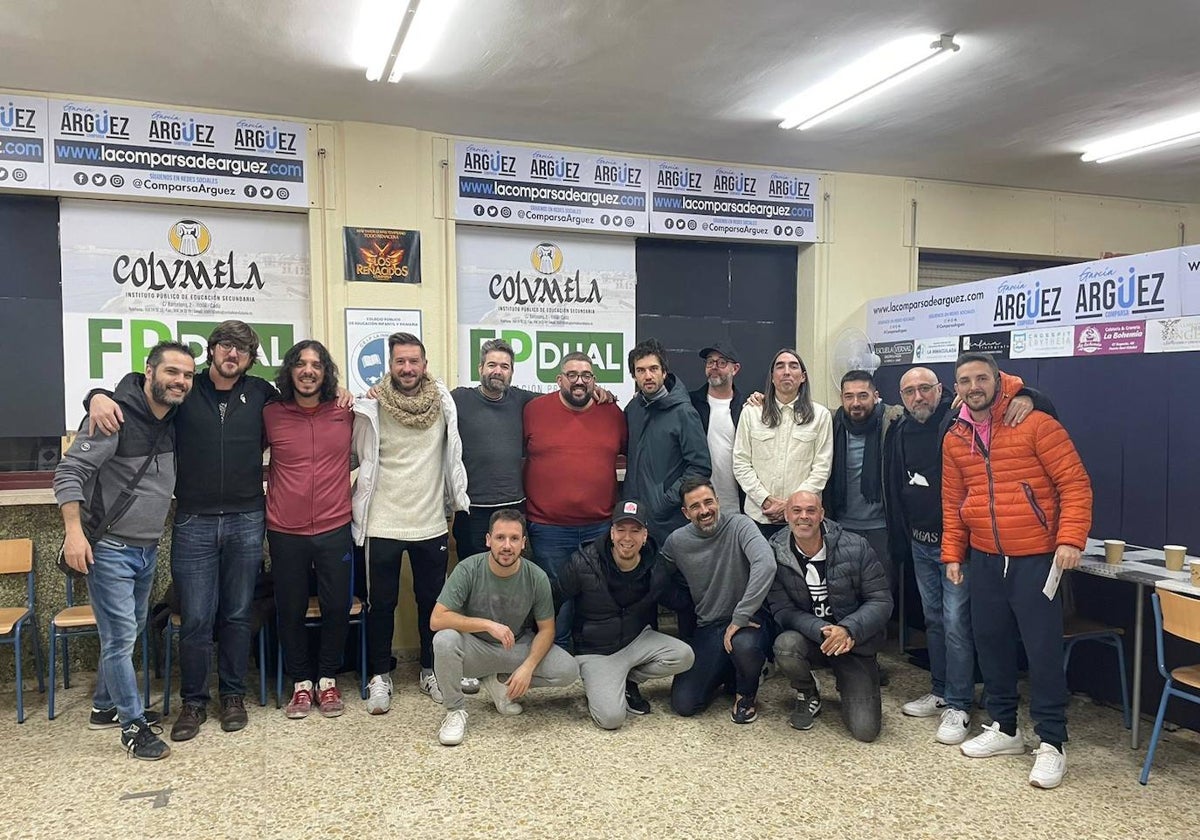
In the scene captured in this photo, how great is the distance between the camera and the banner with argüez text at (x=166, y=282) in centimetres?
454

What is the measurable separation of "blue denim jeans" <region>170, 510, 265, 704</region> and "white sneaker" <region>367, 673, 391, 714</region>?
0.55m

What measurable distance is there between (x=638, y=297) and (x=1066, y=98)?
8.85 ft

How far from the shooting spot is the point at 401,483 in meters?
3.72

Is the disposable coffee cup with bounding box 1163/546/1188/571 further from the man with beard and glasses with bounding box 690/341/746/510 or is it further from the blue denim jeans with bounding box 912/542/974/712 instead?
the man with beard and glasses with bounding box 690/341/746/510

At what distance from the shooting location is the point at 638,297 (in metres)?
5.63

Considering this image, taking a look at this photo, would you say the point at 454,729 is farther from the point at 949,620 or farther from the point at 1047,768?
the point at 1047,768

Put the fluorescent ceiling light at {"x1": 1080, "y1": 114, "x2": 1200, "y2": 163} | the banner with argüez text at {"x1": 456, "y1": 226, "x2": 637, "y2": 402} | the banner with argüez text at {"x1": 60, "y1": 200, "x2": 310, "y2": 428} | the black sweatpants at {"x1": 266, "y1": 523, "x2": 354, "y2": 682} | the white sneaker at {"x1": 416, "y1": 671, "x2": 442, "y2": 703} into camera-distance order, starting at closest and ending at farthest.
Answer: the black sweatpants at {"x1": 266, "y1": 523, "x2": 354, "y2": 682} → the white sneaker at {"x1": 416, "y1": 671, "x2": 442, "y2": 703} → the banner with argüez text at {"x1": 60, "y1": 200, "x2": 310, "y2": 428} → the fluorescent ceiling light at {"x1": 1080, "y1": 114, "x2": 1200, "y2": 163} → the banner with argüez text at {"x1": 456, "y1": 226, "x2": 637, "y2": 402}

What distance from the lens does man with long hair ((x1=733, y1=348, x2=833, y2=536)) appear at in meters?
3.93

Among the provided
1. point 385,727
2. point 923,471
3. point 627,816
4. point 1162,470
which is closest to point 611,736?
point 627,816

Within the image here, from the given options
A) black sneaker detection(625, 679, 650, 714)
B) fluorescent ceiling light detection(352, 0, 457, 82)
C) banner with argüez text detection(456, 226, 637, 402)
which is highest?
fluorescent ceiling light detection(352, 0, 457, 82)

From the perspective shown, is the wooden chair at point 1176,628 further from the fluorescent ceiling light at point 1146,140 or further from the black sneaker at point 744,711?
the fluorescent ceiling light at point 1146,140

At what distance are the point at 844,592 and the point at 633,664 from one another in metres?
0.98

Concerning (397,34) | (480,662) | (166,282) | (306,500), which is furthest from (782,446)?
(166,282)

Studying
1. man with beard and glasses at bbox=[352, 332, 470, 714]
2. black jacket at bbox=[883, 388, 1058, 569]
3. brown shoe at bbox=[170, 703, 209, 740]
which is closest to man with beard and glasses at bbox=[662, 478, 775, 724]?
black jacket at bbox=[883, 388, 1058, 569]
